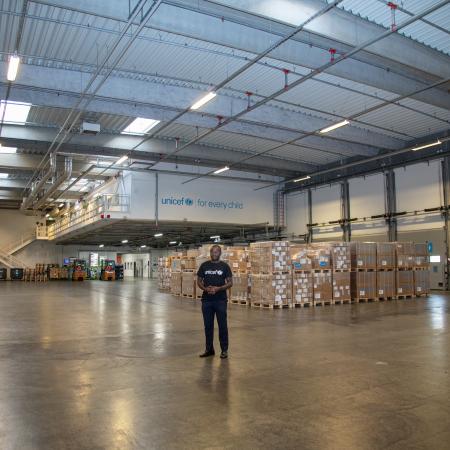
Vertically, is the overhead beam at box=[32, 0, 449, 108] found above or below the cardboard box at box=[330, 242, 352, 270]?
above

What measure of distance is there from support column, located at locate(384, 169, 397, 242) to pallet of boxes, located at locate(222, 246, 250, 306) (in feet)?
29.0

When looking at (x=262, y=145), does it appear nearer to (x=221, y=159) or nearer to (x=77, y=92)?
Result: (x=221, y=159)

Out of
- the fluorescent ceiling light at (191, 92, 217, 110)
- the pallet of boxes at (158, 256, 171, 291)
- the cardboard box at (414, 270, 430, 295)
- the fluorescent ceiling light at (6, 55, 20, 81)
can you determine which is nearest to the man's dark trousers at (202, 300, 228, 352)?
→ the fluorescent ceiling light at (6, 55, 20, 81)

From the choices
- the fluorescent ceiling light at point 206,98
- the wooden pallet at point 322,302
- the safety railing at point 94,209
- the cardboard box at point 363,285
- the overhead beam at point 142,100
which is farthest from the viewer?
the safety railing at point 94,209

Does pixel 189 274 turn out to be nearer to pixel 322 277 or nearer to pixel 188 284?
pixel 188 284

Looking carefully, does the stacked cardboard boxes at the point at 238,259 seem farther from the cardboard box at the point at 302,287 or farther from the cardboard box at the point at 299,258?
the cardboard box at the point at 302,287

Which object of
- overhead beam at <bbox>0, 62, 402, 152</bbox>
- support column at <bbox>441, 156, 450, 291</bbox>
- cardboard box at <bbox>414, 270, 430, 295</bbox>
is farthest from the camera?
support column at <bbox>441, 156, 450, 291</bbox>

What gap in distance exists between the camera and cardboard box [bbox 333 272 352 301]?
44.9ft

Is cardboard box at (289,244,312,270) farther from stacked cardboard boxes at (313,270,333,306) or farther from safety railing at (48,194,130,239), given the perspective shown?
A: safety railing at (48,194,130,239)

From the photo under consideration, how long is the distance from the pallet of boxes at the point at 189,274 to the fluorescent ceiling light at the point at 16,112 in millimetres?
7701

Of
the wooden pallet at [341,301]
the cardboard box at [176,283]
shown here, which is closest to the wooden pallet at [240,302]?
the wooden pallet at [341,301]

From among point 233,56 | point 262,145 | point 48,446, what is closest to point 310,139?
point 262,145

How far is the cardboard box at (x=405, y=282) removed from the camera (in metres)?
15.2

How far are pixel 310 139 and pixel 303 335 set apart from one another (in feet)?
38.4
